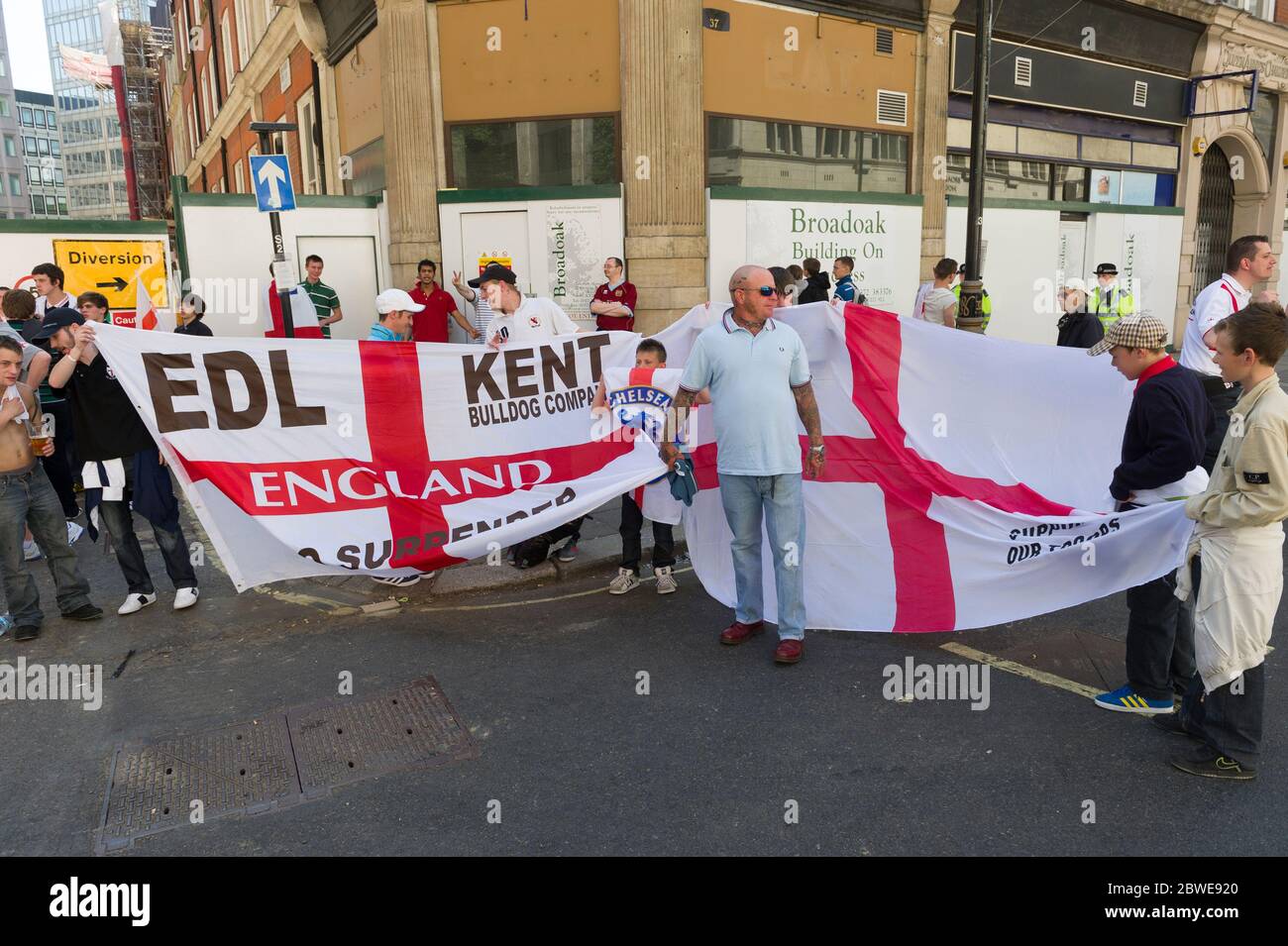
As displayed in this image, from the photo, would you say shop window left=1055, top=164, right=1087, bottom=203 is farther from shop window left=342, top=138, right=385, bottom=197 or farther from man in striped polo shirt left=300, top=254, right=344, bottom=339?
man in striped polo shirt left=300, top=254, right=344, bottom=339

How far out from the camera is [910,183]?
50.7 ft

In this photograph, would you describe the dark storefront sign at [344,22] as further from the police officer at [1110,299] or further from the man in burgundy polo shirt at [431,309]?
the police officer at [1110,299]

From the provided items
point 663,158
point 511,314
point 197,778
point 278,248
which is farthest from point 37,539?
point 663,158

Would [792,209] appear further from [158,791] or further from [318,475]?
[158,791]

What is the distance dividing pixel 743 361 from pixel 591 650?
73.8 inches

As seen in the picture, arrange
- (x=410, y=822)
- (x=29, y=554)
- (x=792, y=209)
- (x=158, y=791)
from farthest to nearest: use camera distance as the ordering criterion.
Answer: (x=792, y=209) < (x=29, y=554) < (x=158, y=791) < (x=410, y=822)

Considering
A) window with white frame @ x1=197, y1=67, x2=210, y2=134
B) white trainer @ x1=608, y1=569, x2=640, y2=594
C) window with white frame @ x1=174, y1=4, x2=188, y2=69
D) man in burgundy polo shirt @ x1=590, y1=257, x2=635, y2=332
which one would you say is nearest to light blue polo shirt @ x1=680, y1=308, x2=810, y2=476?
white trainer @ x1=608, y1=569, x2=640, y2=594

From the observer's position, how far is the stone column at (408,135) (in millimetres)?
12562

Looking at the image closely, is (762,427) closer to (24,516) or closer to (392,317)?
(392,317)

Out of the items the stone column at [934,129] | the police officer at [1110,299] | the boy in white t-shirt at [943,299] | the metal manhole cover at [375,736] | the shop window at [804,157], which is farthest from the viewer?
the stone column at [934,129]

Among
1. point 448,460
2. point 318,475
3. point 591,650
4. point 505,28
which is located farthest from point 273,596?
point 505,28

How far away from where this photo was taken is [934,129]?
15477mm

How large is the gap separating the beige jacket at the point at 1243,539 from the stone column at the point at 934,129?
1253 centimetres

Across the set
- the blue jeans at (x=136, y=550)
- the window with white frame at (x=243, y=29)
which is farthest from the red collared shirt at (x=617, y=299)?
the window with white frame at (x=243, y=29)
